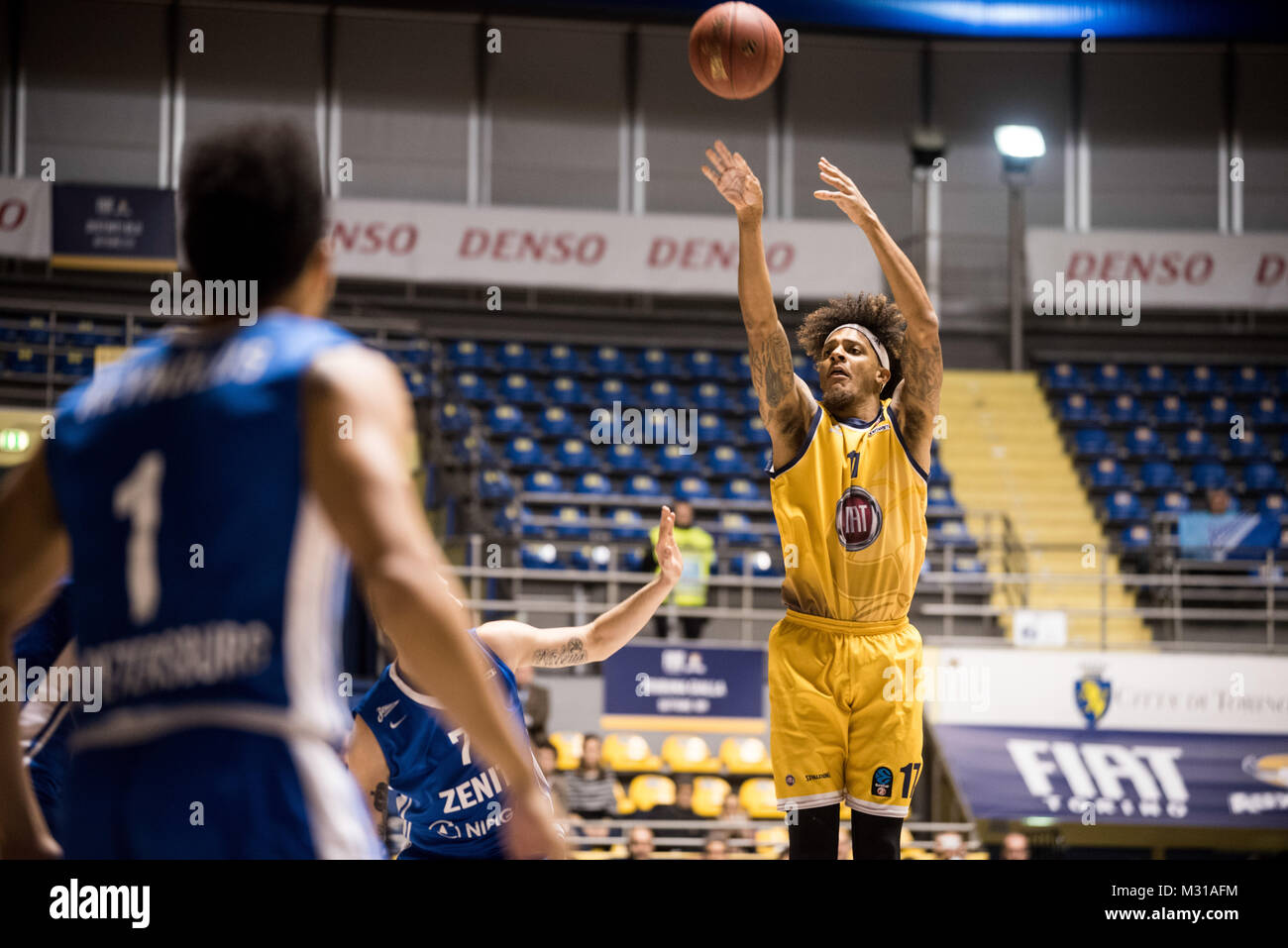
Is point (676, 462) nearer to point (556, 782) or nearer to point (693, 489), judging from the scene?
point (693, 489)

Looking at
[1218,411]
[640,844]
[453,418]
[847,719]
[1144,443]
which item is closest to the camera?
[847,719]

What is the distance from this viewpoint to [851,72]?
18562 millimetres

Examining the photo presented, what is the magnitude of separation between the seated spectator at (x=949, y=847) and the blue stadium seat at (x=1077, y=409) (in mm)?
8200

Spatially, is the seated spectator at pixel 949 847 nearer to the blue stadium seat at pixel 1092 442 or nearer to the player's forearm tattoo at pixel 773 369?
the player's forearm tattoo at pixel 773 369

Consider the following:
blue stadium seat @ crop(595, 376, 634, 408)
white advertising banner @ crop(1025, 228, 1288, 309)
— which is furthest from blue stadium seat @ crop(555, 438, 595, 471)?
white advertising banner @ crop(1025, 228, 1288, 309)

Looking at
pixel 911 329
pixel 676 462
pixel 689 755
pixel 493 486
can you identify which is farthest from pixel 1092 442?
pixel 911 329

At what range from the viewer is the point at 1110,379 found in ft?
55.7

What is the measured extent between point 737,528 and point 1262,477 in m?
7.20

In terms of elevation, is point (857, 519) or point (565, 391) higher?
point (565, 391)

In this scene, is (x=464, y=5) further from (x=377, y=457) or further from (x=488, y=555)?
(x=377, y=457)

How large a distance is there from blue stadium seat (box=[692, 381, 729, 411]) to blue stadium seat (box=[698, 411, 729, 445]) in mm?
95

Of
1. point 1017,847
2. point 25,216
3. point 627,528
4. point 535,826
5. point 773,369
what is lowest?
point 1017,847

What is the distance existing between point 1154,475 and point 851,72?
7.09 meters
